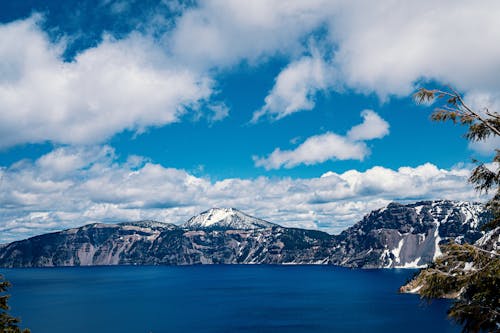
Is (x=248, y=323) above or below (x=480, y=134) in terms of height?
below

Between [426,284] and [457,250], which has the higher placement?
[457,250]

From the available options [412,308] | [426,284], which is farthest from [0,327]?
[412,308]

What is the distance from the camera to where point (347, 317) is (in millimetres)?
181625

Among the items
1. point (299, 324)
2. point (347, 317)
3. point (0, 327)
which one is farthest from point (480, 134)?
point (347, 317)

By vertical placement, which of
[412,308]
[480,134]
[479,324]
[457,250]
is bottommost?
[412,308]

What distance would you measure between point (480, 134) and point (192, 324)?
168065 mm

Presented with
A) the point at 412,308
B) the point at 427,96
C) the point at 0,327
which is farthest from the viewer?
the point at 412,308

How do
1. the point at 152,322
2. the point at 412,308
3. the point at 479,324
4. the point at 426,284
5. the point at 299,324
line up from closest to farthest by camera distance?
the point at 479,324 < the point at 426,284 < the point at 299,324 < the point at 152,322 < the point at 412,308

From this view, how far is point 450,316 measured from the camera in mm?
16844

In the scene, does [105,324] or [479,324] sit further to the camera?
[105,324]

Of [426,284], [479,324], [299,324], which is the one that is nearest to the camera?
[479,324]

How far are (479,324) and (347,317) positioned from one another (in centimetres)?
17858

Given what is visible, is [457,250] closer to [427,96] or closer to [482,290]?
[482,290]

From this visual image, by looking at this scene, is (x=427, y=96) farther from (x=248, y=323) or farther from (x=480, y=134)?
(x=248, y=323)
